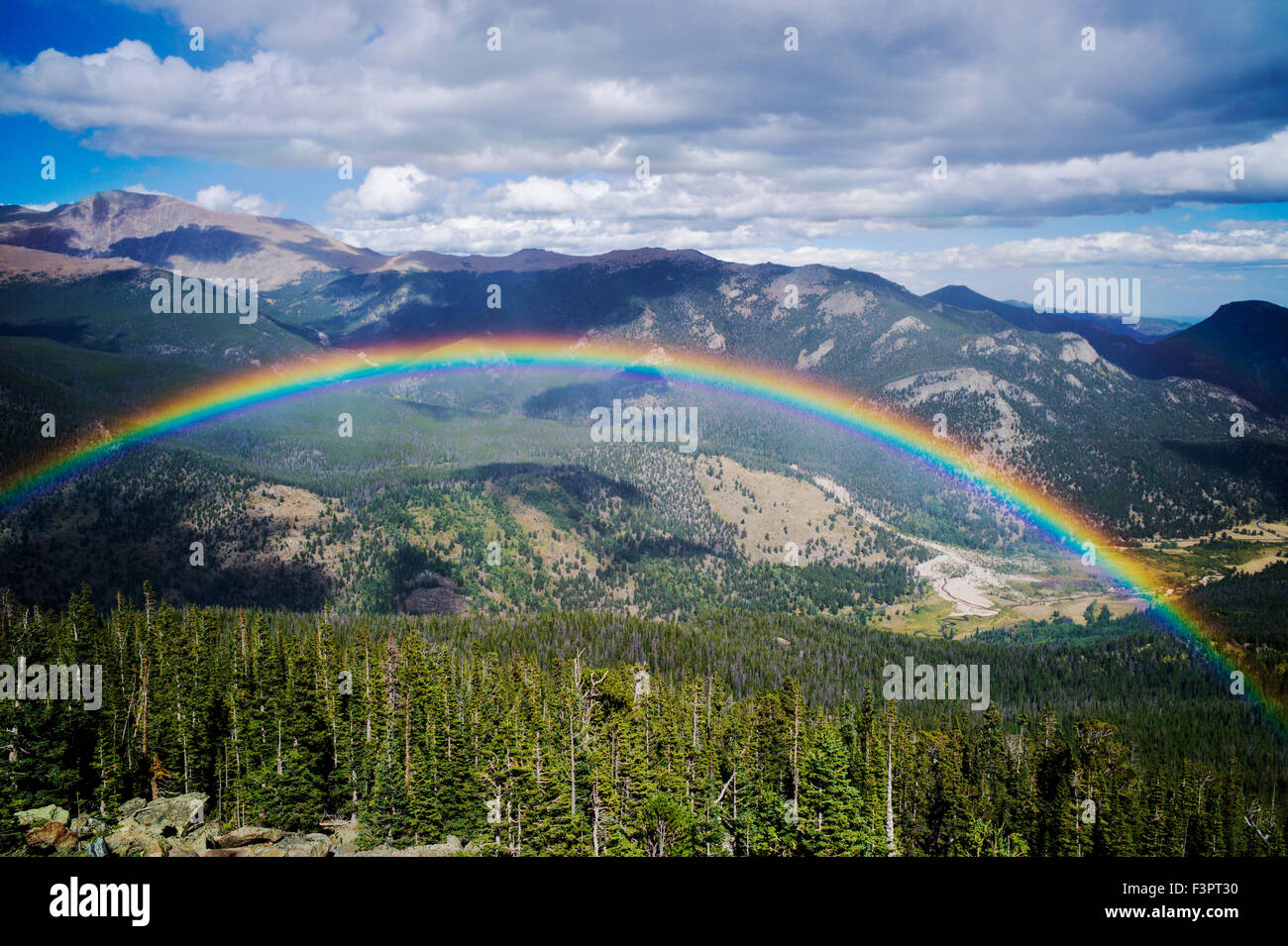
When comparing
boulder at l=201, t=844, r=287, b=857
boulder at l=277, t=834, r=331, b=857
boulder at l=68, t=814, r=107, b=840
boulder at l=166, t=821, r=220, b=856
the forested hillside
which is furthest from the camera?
the forested hillside

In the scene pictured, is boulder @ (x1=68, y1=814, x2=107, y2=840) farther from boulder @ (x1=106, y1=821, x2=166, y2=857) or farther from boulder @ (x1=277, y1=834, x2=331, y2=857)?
boulder @ (x1=277, y1=834, x2=331, y2=857)

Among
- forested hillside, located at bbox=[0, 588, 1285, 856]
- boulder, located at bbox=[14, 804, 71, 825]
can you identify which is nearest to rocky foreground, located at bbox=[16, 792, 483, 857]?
boulder, located at bbox=[14, 804, 71, 825]

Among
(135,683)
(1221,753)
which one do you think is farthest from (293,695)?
(1221,753)

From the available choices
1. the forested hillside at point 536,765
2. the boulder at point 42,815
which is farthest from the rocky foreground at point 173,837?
the forested hillside at point 536,765

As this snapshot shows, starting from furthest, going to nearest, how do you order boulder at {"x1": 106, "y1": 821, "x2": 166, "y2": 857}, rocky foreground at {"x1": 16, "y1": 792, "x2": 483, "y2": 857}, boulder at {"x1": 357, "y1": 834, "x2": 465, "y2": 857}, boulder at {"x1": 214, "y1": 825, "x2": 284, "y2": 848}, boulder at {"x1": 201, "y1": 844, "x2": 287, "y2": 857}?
boulder at {"x1": 357, "y1": 834, "x2": 465, "y2": 857}, boulder at {"x1": 214, "y1": 825, "x2": 284, "y2": 848}, boulder at {"x1": 201, "y1": 844, "x2": 287, "y2": 857}, rocky foreground at {"x1": 16, "y1": 792, "x2": 483, "y2": 857}, boulder at {"x1": 106, "y1": 821, "x2": 166, "y2": 857}

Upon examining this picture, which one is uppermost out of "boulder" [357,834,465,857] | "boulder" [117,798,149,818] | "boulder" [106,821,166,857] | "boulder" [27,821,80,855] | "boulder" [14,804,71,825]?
"boulder" [27,821,80,855]

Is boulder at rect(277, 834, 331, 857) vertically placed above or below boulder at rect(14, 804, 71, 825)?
below

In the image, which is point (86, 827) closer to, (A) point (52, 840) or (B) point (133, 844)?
(A) point (52, 840)

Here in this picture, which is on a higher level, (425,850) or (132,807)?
(132,807)

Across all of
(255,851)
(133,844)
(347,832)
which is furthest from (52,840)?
(347,832)
